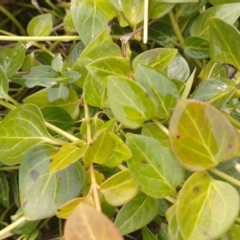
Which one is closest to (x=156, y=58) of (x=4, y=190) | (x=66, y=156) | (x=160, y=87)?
(x=160, y=87)

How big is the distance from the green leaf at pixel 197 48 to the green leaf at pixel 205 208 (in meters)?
0.20

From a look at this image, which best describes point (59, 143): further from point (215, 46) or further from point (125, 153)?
point (215, 46)

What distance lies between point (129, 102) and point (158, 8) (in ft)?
0.52

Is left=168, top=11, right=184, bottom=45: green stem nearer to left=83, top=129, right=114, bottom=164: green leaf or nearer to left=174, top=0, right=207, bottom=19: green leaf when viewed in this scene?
left=174, top=0, right=207, bottom=19: green leaf

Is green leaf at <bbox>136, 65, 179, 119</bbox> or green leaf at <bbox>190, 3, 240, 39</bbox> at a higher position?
green leaf at <bbox>190, 3, 240, 39</bbox>

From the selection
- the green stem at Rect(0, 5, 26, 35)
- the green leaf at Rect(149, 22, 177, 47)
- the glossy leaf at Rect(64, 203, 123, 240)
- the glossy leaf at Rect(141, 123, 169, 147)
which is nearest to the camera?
the glossy leaf at Rect(64, 203, 123, 240)

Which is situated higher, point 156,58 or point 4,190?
point 156,58

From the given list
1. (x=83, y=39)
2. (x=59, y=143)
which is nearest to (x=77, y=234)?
(x=59, y=143)

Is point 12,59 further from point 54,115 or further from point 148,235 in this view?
point 148,235

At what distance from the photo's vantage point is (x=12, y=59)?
1.99 feet

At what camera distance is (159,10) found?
0.57 metres

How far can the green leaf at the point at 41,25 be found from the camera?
65 cm

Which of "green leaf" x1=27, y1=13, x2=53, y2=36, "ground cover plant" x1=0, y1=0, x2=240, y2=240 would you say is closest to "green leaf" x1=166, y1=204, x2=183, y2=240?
"ground cover plant" x1=0, y1=0, x2=240, y2=240

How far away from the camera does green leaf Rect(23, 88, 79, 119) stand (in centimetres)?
58
